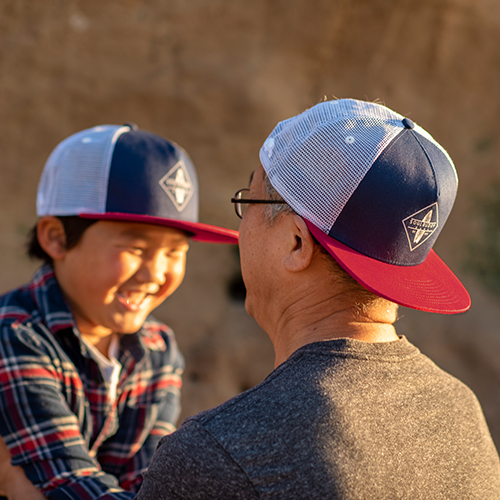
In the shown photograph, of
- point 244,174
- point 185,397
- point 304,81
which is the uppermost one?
point 304,81

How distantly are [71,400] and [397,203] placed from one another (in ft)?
4.09

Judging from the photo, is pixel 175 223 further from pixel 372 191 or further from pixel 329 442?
pixel 329 442

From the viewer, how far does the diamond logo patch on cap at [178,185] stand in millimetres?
1784

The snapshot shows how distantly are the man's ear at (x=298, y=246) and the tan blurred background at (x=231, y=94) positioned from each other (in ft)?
8.91

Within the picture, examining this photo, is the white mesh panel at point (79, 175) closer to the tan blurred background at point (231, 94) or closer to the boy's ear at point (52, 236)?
the boy's ear at point (52, 236)

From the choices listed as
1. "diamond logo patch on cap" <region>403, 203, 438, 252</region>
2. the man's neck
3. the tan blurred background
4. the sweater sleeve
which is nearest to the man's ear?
the man's neck

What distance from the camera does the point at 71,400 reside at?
1704mm

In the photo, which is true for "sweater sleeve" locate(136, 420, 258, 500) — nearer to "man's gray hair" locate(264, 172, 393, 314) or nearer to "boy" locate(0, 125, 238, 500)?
"man's gray hair" locate(264, 172, 393, 314)

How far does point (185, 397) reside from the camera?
3654 millimetres

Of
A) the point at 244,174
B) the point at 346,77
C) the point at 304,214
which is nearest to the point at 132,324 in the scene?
the point at 304,214

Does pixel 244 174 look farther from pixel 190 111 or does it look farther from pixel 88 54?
pixel 88 54

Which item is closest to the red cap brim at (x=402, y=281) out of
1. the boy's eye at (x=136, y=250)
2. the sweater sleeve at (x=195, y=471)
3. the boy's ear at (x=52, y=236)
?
the sweater sleeve at (x=195, y=471)

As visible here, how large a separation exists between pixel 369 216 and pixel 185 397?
287 centimetres

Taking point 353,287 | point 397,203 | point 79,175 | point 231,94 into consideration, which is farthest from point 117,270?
point 231,94
